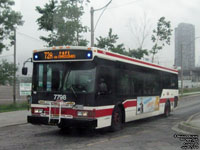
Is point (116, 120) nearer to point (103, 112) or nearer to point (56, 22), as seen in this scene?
point (103, 112)

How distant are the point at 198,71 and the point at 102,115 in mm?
92334

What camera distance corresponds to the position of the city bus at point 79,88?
978cm

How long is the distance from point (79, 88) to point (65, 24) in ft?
50.9

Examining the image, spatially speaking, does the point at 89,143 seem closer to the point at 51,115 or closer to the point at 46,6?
the point at 51,115

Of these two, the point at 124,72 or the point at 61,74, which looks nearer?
the point at 61,74

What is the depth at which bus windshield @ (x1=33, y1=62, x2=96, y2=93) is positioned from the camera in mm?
9828

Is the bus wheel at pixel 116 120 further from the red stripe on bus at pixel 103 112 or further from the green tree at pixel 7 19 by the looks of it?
the green tree at pixel 7 19

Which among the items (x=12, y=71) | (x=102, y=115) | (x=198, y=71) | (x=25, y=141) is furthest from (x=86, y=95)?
(x=198, y=71)

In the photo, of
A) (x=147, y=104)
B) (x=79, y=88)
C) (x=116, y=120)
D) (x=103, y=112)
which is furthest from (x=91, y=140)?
(x=147, y=104)

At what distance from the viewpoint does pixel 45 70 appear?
10578 mm

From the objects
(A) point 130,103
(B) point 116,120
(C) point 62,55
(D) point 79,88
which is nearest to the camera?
(D) point 79,88

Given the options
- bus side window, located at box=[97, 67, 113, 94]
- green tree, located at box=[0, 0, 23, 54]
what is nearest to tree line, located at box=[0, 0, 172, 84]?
green tree, located at box=[0, 0, 23, 54]

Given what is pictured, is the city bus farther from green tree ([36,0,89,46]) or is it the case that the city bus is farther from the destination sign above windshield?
green tree ([36,0,89,46])

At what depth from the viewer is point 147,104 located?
47.6 ft
